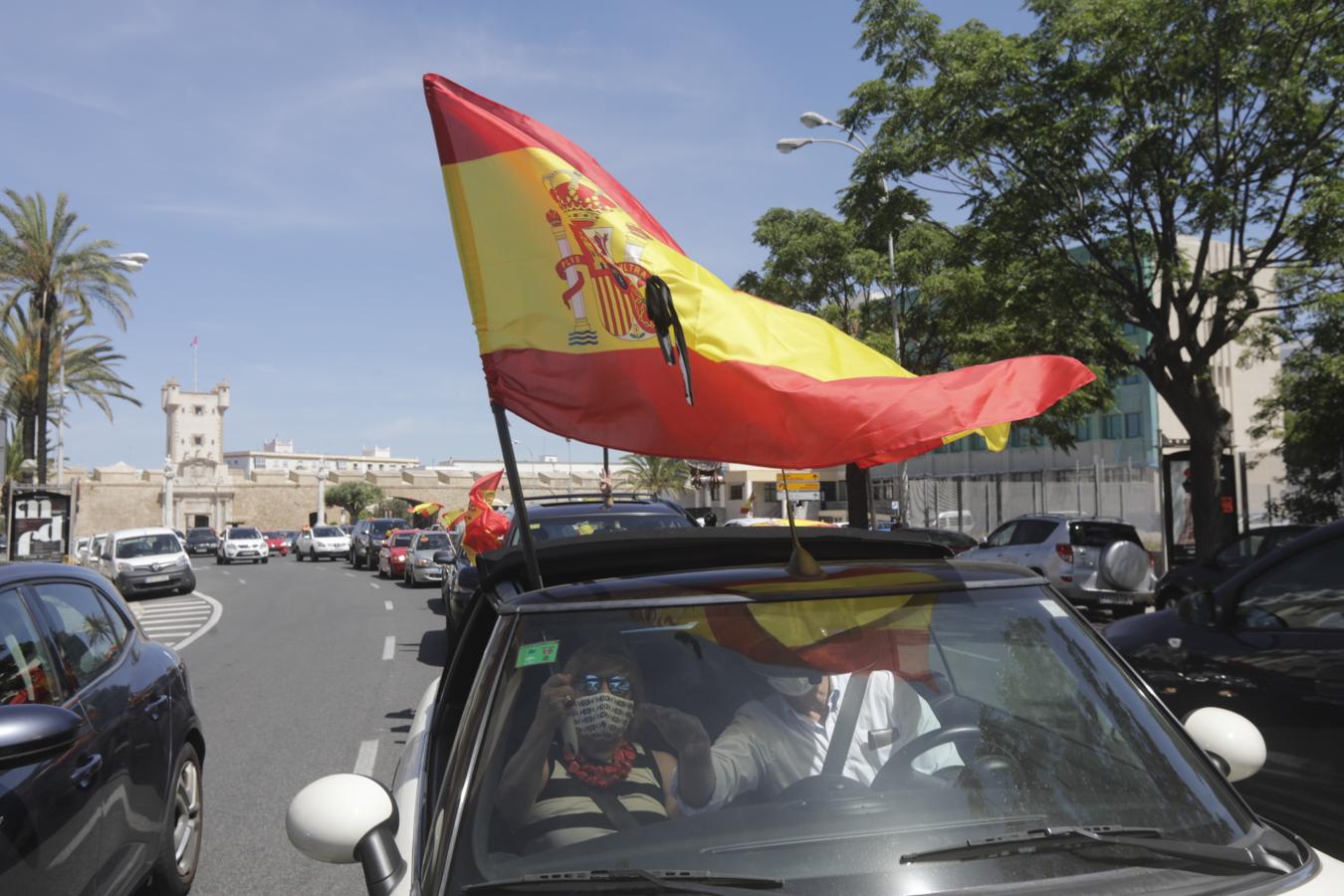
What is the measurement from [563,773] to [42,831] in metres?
1.85

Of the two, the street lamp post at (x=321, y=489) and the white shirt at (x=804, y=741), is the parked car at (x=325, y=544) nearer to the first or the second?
the street lamp post at (x=321, y=489)

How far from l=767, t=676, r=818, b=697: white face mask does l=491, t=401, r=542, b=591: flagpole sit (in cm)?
75

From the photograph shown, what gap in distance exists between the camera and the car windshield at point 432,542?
103ft

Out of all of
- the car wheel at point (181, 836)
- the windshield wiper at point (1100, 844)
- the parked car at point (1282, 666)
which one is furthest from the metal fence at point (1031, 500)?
the windshield wiper at point (1100, 844)

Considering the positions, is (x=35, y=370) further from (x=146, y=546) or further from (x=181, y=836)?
(x=181, y=836)

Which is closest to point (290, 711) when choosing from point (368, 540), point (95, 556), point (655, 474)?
point (95, 556)

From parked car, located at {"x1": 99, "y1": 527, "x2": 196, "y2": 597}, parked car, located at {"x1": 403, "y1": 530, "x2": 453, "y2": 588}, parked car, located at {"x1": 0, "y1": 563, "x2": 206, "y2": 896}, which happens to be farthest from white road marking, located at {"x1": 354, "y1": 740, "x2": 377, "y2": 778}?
parked car, located at {"x1": 99, "y1": 527, "x2": 196, "y2": 597}

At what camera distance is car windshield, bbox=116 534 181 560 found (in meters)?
29.6

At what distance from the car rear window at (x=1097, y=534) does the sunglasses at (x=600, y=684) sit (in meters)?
18.4

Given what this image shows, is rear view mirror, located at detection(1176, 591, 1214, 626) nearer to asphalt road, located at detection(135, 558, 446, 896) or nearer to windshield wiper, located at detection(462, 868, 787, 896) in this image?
windshield wiper, located at detection(462, 868, 787, 896)

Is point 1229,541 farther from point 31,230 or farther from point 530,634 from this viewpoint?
point 31,230

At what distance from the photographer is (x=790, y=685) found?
277cm

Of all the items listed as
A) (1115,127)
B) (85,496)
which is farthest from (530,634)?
(85,496)

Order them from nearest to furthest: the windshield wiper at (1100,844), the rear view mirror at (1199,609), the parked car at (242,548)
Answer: the windshield wiper at (1100,844) < the rear view mirror at (1199,609) < the parked car at (242,548)
